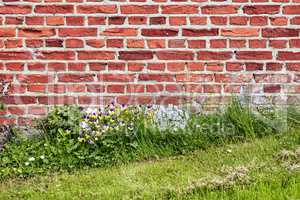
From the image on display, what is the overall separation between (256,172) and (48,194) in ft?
4.93

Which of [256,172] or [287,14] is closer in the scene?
[256,172]

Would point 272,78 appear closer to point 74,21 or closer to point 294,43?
point 294,43

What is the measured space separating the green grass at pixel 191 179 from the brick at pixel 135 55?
100 cm

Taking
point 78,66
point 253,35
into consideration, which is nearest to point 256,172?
point 253,35

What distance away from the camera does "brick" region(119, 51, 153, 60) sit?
544 centimetres

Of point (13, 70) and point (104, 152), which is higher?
point (13, 70)

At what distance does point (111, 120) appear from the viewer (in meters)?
5.24

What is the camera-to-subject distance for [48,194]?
4.39m

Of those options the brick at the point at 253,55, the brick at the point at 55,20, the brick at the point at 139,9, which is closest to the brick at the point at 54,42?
the brick at the point at 55,20

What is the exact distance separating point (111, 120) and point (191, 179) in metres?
1.12

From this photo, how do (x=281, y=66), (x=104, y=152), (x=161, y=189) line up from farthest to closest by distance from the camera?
(x=281, y=66) → (x=104, y=152) → (x=161, y=189)

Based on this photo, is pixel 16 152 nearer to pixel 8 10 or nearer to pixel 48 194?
pixel 48 194

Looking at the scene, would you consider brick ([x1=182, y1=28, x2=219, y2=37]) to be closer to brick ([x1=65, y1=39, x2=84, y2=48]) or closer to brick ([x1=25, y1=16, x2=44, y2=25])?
brick ([x1=65, y1=39, x2=84, y2=48])

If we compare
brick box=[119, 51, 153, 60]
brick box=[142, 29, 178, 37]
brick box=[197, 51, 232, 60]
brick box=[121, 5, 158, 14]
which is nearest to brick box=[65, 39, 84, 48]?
brick box=[119, 51, 153, 60]
